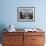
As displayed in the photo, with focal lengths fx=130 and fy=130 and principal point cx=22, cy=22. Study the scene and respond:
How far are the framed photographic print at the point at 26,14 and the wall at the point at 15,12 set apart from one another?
10cm

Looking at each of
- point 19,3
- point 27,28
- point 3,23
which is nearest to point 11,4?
point 19,3

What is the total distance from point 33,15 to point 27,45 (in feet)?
3.40

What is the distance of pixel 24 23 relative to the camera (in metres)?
4.26

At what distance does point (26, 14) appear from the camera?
4250 mm

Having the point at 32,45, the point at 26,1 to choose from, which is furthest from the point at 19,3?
the point at 32,45

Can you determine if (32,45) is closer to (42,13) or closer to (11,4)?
(42,13)

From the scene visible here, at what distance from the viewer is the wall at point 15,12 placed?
13.8 ft

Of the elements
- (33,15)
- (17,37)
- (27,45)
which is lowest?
(27,45)

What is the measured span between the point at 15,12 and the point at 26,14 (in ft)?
1.20

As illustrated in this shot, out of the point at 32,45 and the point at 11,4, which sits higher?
the point at 11,4

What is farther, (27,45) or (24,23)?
(24,23)

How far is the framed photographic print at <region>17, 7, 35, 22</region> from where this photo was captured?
4.21 metres

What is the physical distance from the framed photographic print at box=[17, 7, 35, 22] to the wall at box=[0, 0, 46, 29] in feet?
0.32

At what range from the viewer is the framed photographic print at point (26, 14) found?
421 cm
